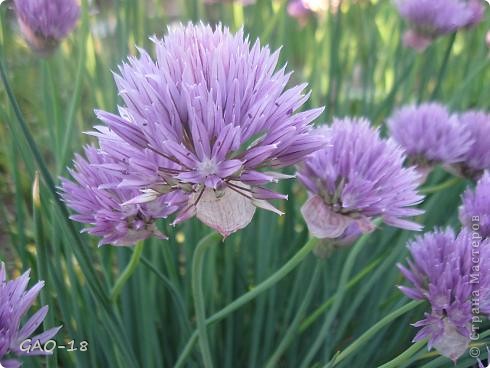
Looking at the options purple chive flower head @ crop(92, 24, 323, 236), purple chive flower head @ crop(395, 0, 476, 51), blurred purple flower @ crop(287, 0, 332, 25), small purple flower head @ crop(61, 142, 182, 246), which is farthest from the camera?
blurred purple flower @ crop(287, 0, 332, 25)

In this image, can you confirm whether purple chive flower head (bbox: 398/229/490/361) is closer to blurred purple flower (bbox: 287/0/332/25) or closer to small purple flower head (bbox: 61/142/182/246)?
small purple flower head (bbox: 61/142/182/246)

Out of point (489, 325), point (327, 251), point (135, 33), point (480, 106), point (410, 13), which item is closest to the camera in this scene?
point (327, 251)

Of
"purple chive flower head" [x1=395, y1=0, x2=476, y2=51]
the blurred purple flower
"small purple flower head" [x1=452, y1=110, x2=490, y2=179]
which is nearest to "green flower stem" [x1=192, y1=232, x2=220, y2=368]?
"small purple flower head" [x1=452, y1=110, x2=490, y2=179]

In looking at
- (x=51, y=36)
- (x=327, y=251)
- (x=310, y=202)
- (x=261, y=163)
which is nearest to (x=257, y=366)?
(x=327, y=251)

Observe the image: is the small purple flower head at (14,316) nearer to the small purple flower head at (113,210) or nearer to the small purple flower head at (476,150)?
the small purple flower head at (113,210)

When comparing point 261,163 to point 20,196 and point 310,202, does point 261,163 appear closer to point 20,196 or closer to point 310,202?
point 310,202

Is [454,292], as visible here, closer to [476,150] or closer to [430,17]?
[476,150]
